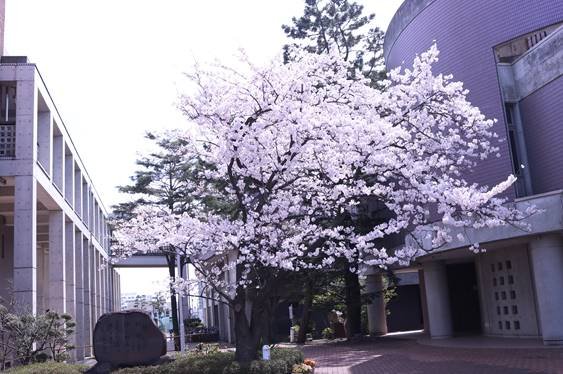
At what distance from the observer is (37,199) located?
23.7m

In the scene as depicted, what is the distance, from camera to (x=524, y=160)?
20.2 m

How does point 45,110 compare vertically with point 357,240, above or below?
above

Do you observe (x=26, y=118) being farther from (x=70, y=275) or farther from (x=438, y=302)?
(x=438, y=302)

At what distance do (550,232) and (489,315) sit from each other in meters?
7.19

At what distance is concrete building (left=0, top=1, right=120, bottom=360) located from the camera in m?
19.5

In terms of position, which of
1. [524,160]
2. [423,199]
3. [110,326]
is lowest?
[110,326]

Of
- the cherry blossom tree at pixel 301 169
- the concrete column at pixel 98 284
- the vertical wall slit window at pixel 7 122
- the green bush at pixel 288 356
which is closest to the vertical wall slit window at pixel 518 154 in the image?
the cherry blossom tree at pixel 301 169

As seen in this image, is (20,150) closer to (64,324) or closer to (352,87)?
(64,324)

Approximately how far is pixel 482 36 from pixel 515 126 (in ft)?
10.6

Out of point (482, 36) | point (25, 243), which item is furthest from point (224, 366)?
point (482, 36)

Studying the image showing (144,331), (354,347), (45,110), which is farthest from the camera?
(354,347)

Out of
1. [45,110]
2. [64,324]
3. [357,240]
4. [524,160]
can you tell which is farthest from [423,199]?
[45,110]

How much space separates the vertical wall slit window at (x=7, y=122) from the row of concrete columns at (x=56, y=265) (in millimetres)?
1312

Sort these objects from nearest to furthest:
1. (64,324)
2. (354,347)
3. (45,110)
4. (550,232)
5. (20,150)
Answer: (550,232) → (20,150) → (64,324) → (45,110) → (354,347)
